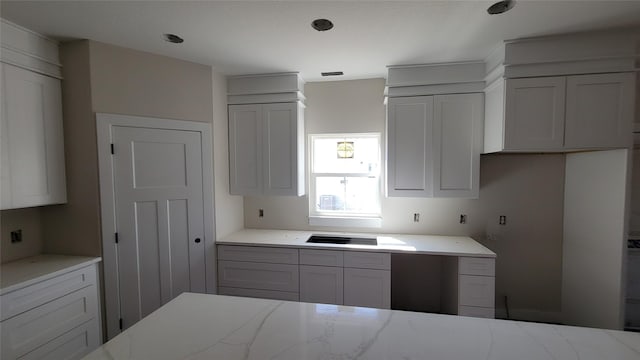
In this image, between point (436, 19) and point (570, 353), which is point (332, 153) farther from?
point (570, 353)

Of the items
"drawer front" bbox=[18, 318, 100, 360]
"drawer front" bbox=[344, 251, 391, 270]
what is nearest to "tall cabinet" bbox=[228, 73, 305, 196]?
"drawer front" bbox=[344, 251, 391, 270]

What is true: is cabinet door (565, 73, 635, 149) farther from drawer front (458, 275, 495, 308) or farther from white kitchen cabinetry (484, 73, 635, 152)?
drawer front (458, 275, 495, 308)

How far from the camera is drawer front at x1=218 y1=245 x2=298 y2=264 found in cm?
268

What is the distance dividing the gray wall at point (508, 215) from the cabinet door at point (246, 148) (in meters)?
0.95

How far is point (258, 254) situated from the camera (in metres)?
2.74

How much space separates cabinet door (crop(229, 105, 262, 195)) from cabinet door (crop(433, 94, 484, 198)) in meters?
1.79

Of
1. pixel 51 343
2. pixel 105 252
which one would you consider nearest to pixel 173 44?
pixel 105 252

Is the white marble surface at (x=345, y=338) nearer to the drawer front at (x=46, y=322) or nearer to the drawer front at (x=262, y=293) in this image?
the drawer front at (x=46, y=322)

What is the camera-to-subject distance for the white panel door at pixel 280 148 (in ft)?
9.41

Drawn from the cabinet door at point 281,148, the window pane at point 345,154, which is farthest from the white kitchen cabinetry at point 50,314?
the window pane at point 345,154

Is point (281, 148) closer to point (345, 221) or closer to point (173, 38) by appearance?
point (345, 221)

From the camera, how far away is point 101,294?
221cm

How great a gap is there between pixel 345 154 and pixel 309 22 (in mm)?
1581

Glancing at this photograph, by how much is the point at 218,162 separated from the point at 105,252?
1197mm
